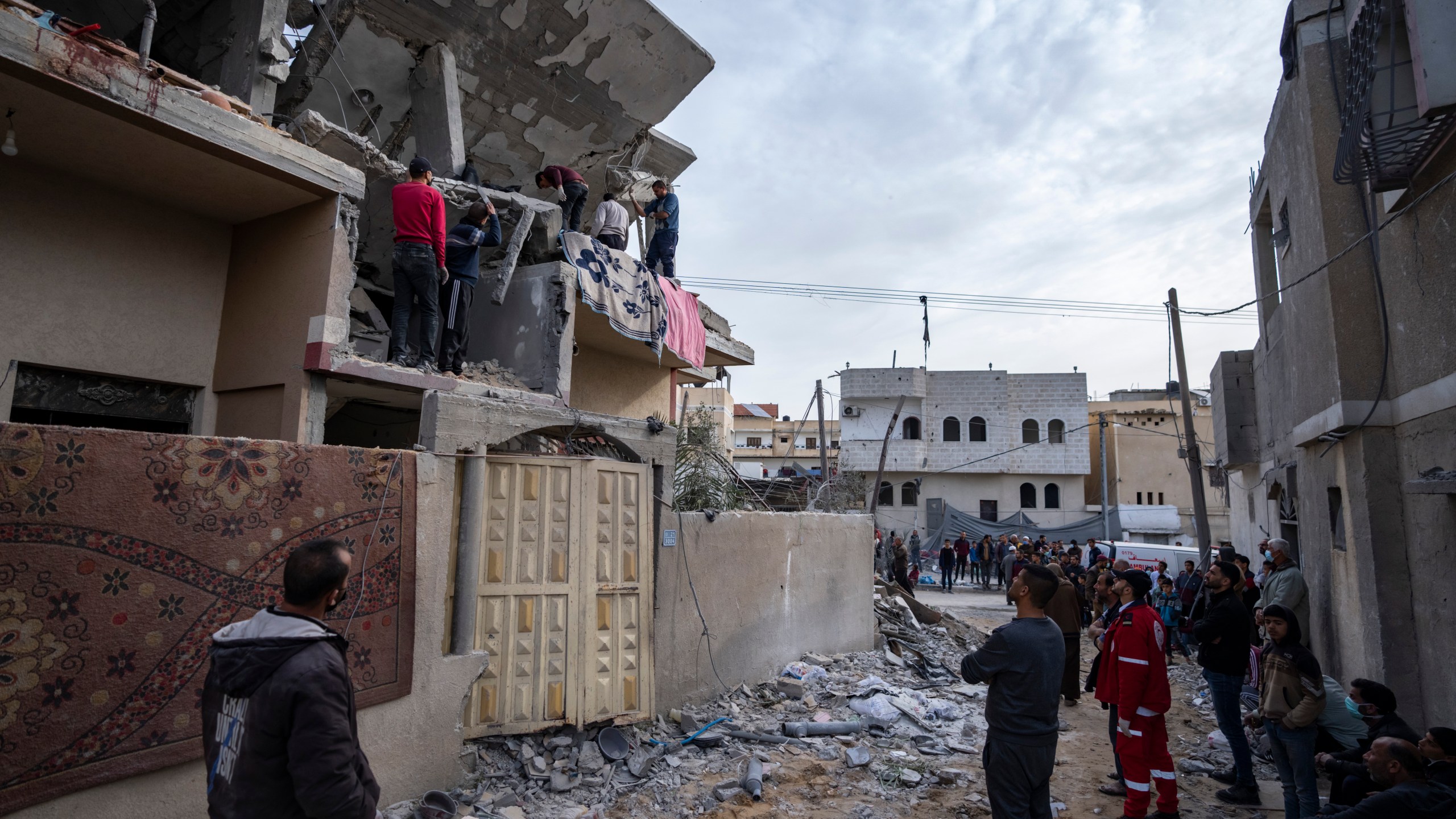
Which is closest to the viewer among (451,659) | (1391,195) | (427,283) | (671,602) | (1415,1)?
(1415,1)

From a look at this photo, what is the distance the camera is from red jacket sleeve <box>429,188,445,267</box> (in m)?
6.57

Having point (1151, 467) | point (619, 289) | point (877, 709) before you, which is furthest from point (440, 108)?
point (1151, 467)

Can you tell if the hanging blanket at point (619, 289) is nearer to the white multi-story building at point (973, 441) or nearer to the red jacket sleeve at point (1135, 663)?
the red jacket sleeve at point (1135, 663)

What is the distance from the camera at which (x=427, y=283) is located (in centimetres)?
664

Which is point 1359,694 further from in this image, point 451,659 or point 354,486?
point 354,486

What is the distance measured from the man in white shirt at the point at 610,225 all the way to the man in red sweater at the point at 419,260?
3223mm

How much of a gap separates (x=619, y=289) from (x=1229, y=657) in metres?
7.01

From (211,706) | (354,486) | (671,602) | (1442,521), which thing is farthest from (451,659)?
(1442,521)

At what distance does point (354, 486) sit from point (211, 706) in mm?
2546

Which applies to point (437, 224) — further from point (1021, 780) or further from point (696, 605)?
point (1021, 780)

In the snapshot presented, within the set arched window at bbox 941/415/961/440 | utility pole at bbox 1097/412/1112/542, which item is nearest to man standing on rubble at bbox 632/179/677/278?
utility pole at bbox 1097/412/1112/542

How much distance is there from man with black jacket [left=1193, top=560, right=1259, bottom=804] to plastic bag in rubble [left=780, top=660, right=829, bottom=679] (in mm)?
4067

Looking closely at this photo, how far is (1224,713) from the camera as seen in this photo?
5582 millimetres

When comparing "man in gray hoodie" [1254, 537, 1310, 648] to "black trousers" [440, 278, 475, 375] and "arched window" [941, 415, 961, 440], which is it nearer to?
"black trousers" [440, 278, 475, 375]
